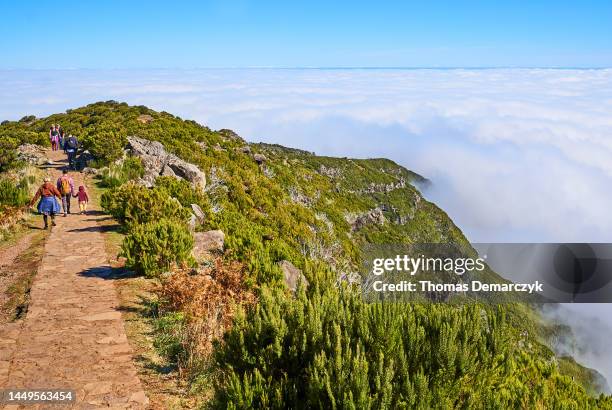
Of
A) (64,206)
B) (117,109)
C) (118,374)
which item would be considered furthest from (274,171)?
(118,374)

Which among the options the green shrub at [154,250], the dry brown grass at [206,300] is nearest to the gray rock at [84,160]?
the green shrub at [154,250]

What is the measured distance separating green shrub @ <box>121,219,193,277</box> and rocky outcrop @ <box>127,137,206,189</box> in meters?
9.59

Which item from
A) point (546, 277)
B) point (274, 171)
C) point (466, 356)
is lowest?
point (546, 277)

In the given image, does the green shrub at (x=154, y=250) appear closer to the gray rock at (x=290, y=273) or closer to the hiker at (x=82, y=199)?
the gray rock at (x=290, y=273)

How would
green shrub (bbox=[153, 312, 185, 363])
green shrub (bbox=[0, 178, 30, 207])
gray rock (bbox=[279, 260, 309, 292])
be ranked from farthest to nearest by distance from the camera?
1. green shrub (bbox=[0, 178, 30, 207])
2. gray rock (bbox=[279, 260, 309, 292])
3. green shrub (bbox=[153, 312, 185, 363])

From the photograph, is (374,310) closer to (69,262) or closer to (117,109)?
(69,262)

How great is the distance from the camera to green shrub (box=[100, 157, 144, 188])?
19.5 meters

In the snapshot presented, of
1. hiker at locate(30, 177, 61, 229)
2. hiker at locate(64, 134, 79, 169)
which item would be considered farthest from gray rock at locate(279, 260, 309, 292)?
hiker at locate(64, 134, 79, 169)

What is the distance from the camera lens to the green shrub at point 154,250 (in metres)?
8.82

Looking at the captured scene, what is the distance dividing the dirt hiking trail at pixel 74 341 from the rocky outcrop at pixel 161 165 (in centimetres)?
983

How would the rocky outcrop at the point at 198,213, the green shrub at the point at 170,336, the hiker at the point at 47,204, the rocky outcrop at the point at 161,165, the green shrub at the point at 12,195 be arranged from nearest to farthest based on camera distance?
the green shrub at the point at 170,336
the hiker at the point at 47,204
the rocky outcrop at the point at 198,213
the green shrub at the point at 12,195
the rocky outcrop at the point at 161,165

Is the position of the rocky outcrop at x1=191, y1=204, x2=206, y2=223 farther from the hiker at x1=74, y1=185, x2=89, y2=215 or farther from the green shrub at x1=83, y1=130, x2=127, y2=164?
the green shrub at x1=83, y1=130, x2=127, y2=164

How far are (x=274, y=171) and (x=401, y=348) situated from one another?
1359 inches

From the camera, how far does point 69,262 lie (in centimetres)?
988
